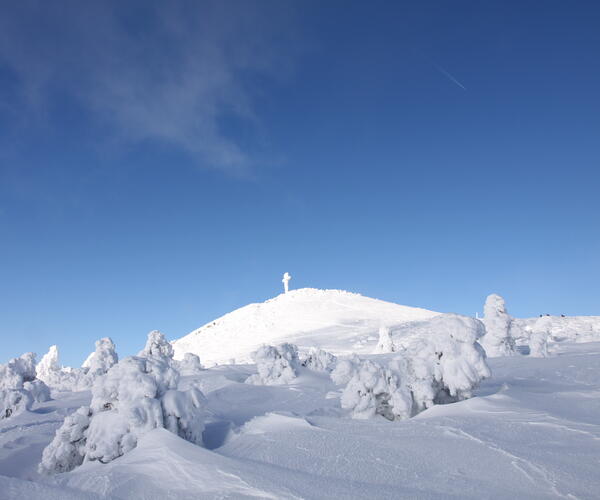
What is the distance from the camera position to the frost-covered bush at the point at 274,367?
60.9 feet

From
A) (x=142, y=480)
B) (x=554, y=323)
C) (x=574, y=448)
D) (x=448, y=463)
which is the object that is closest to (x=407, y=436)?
(x=448, y=463)

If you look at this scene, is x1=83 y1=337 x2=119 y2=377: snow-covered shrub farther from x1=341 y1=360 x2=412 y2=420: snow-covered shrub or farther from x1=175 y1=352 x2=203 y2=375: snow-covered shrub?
x1=341 y1=360 x2=412 y2=420: snow-covered shrub

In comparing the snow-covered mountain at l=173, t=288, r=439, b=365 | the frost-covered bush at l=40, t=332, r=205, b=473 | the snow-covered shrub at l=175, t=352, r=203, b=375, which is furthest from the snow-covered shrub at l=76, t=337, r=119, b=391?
the snow-covered mountain at l=173, t=288, r=439, b=365

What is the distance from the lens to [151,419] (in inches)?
329

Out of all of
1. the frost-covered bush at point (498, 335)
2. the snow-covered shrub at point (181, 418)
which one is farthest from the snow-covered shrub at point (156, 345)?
the frost-covered bush at point (498, 335)

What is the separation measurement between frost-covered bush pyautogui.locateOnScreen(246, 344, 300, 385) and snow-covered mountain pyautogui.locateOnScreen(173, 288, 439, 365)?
29046mm

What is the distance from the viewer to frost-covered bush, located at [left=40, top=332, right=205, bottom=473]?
8125mm

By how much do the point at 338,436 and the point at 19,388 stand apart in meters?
17.5

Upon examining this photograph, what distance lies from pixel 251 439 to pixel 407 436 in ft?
9.21

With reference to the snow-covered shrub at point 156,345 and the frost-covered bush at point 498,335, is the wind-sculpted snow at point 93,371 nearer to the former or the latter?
the snow-covered shrub at point 156,345

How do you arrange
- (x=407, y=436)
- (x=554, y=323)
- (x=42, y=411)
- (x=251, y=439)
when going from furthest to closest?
1. (x=554, y=323)
2. (x=42, y=411)
3. (x=251, y=439)
4. (x=407, y=436)

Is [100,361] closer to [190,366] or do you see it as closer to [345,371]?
[190,366]

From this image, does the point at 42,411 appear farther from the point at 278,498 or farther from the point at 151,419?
the point at 278,498

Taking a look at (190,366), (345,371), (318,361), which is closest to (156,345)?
(190,366)
